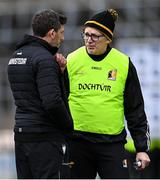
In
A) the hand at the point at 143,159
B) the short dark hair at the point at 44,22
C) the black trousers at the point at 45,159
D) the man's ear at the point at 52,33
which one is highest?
the short dark hair at the point at 44,22

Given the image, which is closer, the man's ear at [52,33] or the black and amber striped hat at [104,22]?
the man's ear at [52,33]

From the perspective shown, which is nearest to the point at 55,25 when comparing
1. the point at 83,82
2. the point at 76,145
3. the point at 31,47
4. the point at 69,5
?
the point at 31,47

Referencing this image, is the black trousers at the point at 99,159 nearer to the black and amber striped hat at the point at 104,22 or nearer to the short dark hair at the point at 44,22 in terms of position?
the black and amber striped hat at the point at 104,22

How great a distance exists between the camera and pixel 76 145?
20.3 ft

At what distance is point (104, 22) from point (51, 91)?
1.05 meters

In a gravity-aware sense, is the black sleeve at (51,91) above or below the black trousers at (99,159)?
above

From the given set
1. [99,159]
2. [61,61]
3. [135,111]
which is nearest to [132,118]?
[135,111]

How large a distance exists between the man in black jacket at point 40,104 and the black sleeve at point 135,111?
0.75m

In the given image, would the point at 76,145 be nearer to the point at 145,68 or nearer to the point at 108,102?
the point at 108,102

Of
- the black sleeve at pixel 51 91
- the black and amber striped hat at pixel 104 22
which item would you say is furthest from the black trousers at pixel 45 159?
the black and amber striped hat at pixel 104 22

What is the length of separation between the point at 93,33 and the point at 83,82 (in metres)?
0.40

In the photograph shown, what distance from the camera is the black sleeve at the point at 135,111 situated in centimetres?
619

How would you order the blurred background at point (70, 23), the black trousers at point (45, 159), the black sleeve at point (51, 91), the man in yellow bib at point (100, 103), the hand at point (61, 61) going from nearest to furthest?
1. the black sleeve at point (51, 91)
2. the black trousers at point (45, 159)
3. the hand at point (61, 61)
4. the man in yellow bib at point (100, 103)
5. the blurred background at point (70, 23)

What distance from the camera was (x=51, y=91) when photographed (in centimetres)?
541
